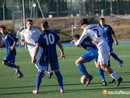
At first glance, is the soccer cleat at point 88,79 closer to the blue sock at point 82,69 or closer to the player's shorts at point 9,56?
the blue sock at point 82,69

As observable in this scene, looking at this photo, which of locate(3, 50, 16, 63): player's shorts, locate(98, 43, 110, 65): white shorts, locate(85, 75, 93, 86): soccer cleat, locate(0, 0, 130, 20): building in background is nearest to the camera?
locate(98, 43, 110, 65): white shorts

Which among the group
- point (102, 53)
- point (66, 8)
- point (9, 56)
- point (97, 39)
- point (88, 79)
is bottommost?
point (88, 79)

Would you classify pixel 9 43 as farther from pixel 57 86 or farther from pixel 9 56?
pixel 57 86

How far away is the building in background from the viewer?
148ft

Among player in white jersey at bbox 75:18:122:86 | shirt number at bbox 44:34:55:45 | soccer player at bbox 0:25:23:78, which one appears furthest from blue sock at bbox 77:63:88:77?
soccer player at bbox 0:25:23:78

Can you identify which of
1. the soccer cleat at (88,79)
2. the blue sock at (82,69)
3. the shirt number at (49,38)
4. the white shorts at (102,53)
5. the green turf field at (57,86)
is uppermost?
the shirt number at (49,38)

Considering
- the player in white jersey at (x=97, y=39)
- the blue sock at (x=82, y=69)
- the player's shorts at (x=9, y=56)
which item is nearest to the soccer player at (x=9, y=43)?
the player's shorts at (x=9, y=56)

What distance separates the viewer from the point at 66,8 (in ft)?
158

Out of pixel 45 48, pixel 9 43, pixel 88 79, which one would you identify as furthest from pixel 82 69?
pixel 9 43

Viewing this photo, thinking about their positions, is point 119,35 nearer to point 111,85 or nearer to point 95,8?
point 95,8

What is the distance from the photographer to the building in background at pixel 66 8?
4519 cm

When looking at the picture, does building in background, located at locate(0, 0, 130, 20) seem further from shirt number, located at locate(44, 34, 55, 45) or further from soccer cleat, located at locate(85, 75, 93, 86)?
shirt number, located at locate(44, 34, 55, 45)

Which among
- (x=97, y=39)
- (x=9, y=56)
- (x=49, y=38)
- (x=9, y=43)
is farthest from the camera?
(x=9, y=56)

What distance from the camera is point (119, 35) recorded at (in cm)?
3291
